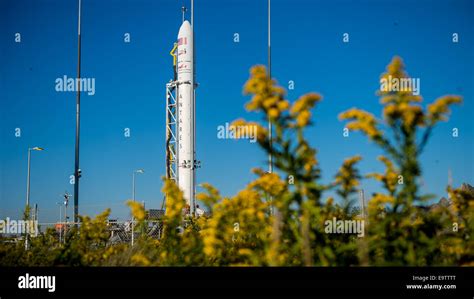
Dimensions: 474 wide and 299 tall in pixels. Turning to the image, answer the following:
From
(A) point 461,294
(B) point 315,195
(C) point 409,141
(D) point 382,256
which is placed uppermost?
(C) point 409,141

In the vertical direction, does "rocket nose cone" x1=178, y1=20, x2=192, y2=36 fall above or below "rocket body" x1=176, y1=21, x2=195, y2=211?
above

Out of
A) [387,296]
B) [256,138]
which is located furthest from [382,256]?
[256,138]

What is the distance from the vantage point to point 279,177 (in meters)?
5.12

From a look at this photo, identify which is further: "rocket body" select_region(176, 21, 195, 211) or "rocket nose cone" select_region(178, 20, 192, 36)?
"rocket nose cone" select_region(178, 20, 192, 36)

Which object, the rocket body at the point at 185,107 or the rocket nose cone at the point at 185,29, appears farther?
the rocket nose cone at the point at 185,29

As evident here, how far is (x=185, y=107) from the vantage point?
101ft

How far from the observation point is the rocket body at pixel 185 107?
30.2 m

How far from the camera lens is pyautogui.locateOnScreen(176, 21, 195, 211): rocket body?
30.2 m

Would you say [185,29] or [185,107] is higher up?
[185,29]

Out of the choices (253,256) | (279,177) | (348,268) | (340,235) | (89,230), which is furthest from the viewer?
(89,230)

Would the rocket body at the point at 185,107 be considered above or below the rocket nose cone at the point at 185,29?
below

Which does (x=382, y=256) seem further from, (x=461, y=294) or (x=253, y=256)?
(x=253, y=256)

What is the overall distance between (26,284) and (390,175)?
3772mm

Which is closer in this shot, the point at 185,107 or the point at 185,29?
the point at 185,107
